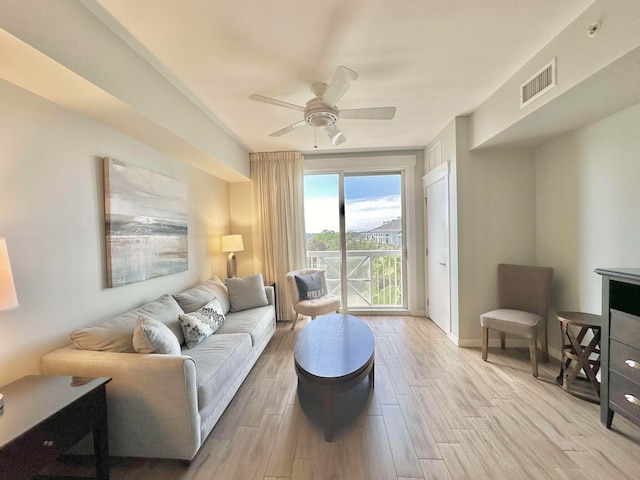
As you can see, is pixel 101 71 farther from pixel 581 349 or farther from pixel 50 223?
pixel 581 349

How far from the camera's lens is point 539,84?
1849mm

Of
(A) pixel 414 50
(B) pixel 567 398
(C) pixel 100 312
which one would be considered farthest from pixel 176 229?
(B) pixel 567 398

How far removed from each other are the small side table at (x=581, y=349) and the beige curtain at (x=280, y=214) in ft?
9.74

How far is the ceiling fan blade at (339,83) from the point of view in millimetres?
1607

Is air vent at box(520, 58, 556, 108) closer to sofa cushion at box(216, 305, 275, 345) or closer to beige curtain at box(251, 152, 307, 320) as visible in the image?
beige curtain at box(251, 152, 307, 320)

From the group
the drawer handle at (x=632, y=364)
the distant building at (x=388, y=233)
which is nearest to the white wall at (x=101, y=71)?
the distant building at (x=388, y=233)

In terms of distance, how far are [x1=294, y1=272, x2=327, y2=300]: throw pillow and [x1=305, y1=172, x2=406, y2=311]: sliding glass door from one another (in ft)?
1.84

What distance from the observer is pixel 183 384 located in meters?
1.45

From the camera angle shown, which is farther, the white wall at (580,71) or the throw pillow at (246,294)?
the throw pillow at (246,294)

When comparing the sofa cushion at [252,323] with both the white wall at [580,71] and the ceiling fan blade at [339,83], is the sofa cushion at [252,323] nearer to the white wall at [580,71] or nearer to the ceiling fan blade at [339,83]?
the ceiling fan blade at [339,83]

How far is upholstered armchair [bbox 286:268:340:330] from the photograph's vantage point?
11.1 feet

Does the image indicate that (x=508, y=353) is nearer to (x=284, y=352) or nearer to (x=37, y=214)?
(x=284, y=352)

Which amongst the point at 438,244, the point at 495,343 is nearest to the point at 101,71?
the point at 438,244

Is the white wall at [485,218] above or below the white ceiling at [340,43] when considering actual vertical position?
below
